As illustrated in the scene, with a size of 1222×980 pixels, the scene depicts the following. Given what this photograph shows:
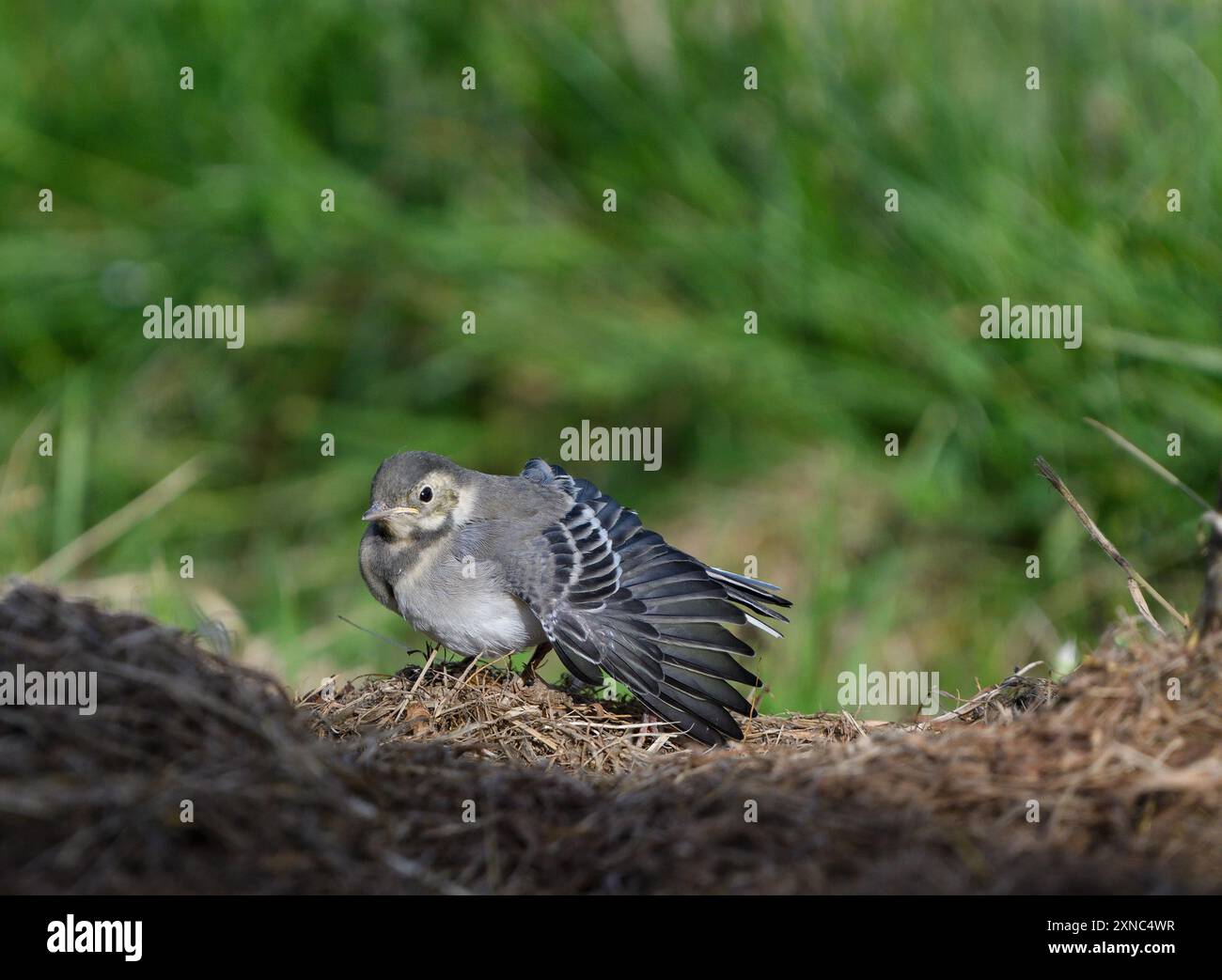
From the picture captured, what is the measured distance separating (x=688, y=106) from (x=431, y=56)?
70.5 inches

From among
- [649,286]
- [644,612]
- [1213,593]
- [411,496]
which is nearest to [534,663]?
[644,612]

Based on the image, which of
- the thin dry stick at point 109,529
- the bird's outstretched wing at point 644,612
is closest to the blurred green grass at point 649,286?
the thin dry stick at point 109,529

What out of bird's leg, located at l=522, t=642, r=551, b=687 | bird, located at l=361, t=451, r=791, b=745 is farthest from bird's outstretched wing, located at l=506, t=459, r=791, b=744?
bird's leg, located at l=522, t=642, r=551, b=687

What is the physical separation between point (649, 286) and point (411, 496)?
3204 millimetres

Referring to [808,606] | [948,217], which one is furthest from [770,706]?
[948,217]

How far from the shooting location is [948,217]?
6.75 metres

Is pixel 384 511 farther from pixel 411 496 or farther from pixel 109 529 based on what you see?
pixel 109 529

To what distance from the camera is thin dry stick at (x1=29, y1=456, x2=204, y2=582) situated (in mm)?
6262

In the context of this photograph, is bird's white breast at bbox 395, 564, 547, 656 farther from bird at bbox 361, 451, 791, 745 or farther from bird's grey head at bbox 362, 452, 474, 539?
bird's grey head at bbox 362, 452, 474, 539

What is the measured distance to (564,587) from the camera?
180 inches

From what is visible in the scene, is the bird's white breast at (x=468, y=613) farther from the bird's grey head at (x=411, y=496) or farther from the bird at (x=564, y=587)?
the bird's grey head at (x=411, y=496)

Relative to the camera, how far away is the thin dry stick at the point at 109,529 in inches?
247
